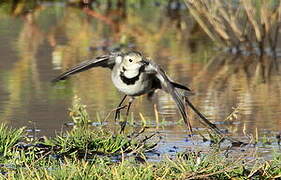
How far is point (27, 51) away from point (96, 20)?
350cm

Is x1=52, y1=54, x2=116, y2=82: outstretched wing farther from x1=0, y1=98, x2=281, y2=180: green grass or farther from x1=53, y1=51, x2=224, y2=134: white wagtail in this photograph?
x1=0, y1=98, x2=281, y2=180: green grass

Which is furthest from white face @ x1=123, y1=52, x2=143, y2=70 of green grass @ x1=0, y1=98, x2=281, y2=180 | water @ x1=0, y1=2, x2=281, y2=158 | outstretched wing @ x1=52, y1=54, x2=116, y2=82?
water @ x1=0, y1=2, x2=281, y2=158

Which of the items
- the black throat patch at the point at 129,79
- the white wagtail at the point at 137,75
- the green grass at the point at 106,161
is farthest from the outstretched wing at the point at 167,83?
the green grass at the point at 106,161

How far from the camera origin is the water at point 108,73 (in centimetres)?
873

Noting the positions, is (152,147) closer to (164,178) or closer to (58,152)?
(58,152)

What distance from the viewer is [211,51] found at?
13500mm

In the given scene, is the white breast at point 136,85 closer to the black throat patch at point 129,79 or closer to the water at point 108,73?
the black throat patch at point 129,79

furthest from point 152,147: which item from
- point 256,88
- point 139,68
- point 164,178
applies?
point 256,88

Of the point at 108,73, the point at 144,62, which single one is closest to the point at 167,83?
A: the point at 144,62

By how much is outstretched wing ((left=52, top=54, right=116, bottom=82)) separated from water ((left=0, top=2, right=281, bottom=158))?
2.29 feet

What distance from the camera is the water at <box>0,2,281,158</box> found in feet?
28.6

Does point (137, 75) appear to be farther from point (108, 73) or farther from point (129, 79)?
point (108, 73)

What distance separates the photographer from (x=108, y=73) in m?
11.6

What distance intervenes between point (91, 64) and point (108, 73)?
4164mm
